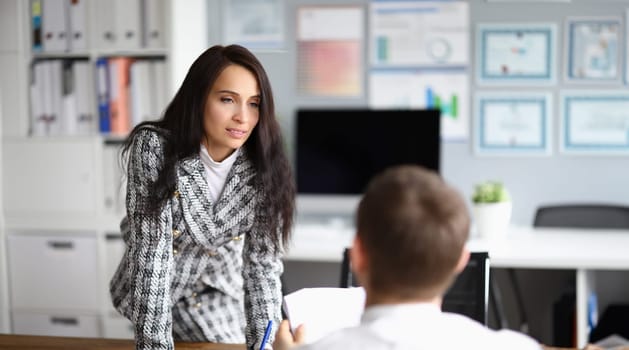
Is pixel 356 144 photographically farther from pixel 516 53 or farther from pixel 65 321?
pixel 65 321

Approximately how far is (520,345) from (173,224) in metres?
0.88

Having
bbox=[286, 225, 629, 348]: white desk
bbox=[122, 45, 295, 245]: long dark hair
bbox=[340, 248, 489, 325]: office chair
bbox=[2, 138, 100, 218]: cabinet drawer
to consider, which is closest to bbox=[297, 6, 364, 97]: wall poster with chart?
bbox=[286, 225, 629, 348]: white desk

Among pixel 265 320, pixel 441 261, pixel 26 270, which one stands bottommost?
pixel 26 270

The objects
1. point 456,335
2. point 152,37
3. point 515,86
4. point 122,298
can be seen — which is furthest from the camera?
point 515,86

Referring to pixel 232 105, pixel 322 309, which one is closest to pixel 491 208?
pixel 232 105

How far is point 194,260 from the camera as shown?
5.77 feet

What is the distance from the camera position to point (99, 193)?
3332 millimetres

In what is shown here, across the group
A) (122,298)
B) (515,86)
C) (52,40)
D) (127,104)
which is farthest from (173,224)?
(515,86)

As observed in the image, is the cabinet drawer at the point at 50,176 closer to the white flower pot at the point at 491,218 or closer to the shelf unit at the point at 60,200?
the shelf unit at the point at 60,200

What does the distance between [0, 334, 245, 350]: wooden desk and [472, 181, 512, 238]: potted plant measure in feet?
5.71

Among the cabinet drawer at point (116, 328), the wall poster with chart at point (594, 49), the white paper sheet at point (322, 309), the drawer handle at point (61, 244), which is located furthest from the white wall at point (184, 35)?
the white paper sheet at point (322, 309)

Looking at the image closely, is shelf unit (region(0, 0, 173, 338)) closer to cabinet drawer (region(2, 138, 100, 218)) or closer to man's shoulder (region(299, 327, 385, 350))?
cabinet drawer (region(2, 138, 100, 218))

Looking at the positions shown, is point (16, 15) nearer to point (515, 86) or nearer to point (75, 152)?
point (75, 152)

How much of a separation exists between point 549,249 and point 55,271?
2.17m
